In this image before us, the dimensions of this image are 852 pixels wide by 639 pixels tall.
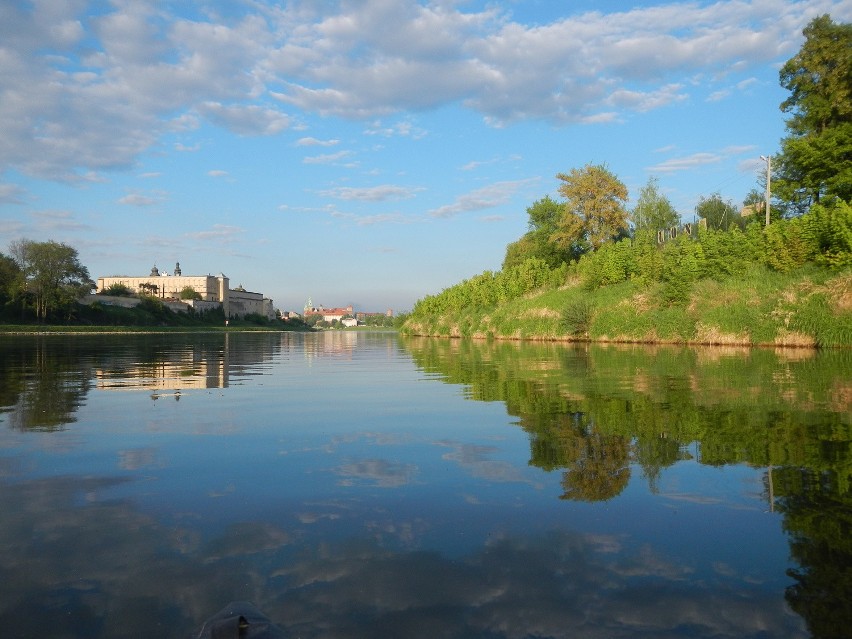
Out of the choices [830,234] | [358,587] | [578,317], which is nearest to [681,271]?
[578,317]

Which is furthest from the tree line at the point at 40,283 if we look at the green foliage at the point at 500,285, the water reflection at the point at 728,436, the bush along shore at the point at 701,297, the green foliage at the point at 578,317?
the water reflection at the point at 728,436

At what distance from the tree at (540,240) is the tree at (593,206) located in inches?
243

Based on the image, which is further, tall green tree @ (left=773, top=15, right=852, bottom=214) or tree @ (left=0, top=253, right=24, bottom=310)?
tree @ (left=0, top=253, right=24, bottom=310)

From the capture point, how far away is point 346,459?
622cm

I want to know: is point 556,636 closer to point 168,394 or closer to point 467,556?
point 467,556

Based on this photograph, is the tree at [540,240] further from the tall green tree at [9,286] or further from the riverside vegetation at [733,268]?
the tall green tree at [9,286]

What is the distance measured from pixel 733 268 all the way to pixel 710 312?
5.71 m

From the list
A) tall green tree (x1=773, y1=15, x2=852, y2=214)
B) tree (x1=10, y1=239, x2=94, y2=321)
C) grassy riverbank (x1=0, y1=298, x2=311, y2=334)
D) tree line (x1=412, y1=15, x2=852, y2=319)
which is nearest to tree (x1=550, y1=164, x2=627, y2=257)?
tree line (x1=412, y1=15, x2=852, y2=319)

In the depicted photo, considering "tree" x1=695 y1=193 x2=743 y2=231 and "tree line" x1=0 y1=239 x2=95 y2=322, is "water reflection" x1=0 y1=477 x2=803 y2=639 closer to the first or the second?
"tree" x1=695 y1=193 x2=743 y2=231

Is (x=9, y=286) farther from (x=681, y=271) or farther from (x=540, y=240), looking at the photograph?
(x=681, y=271)

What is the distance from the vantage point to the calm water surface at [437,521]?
9.82ft

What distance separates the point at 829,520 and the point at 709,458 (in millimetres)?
1868

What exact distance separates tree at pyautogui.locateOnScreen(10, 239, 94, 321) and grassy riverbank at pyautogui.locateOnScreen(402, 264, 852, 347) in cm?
6673

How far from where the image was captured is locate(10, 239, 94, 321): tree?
8250 cm
